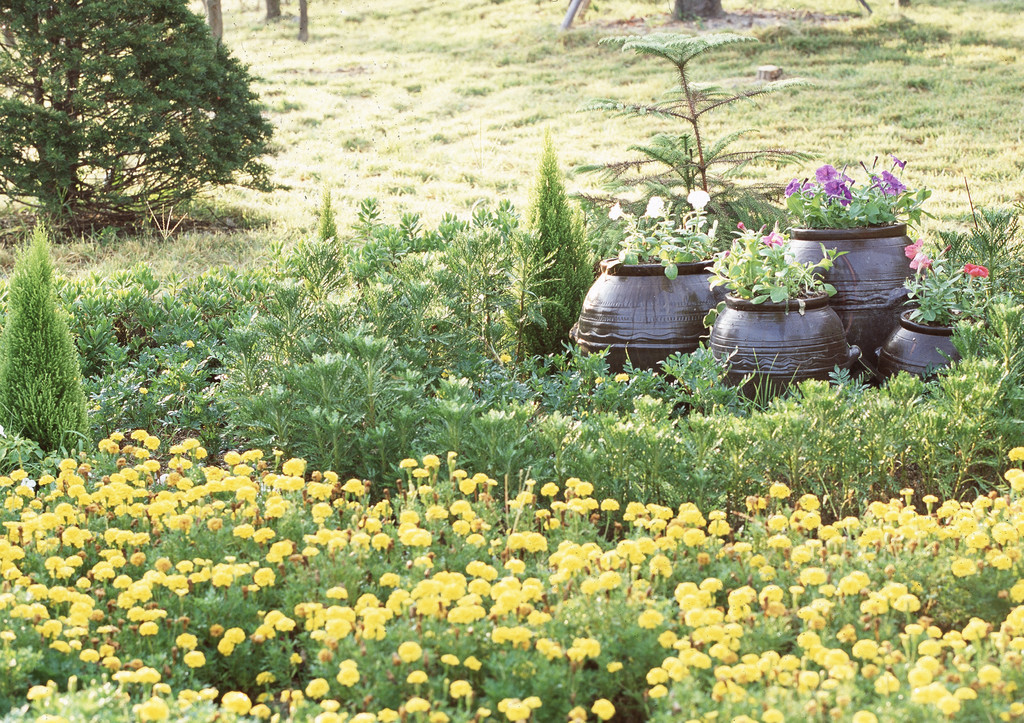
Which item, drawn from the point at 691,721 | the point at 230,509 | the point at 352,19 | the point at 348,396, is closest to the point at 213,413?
the point at 348,396

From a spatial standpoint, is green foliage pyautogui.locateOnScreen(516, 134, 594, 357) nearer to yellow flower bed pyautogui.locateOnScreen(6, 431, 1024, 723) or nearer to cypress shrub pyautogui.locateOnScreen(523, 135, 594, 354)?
cypress shrub pyautogui.locateOnScreen(523, 135, 594, 354)

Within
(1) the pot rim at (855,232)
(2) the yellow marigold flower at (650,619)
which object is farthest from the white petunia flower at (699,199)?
(2) the yellow marigold flower at (650,619)

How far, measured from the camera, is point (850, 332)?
527 centimetres

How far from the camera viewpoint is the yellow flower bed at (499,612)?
226cm

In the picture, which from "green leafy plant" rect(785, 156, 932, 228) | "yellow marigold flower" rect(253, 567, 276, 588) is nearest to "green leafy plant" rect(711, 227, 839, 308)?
"green leafy plant" rect(785, 156, 932, 228)

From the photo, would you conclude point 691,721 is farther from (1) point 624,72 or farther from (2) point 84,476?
(1) point 624,72

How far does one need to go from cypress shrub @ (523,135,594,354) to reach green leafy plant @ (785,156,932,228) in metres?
1.37

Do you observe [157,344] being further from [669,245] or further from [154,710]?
[154,710]

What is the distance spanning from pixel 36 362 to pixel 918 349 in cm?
412

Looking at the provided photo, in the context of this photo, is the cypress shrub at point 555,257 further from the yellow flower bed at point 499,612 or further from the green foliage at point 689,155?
the yellow flower bed at point 499,612

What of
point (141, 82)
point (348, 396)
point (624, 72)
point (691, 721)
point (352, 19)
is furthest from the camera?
point (352, 19)

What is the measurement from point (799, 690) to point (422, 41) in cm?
2142

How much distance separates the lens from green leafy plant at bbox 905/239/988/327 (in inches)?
189

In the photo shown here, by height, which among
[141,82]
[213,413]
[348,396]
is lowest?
[213,413]
